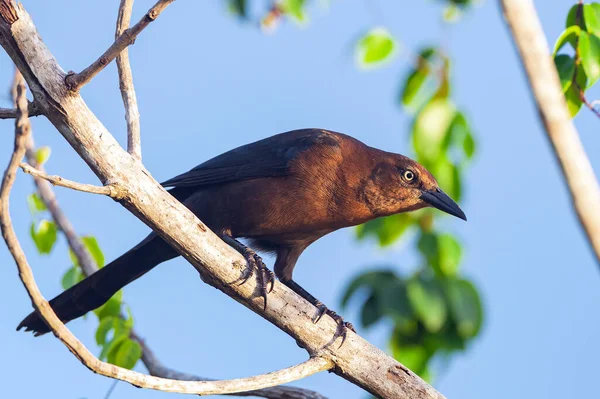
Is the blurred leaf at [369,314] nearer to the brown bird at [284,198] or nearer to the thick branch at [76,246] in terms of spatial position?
the brown bird at [284,198]

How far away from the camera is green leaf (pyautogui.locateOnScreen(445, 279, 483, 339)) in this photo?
4391 millimetres

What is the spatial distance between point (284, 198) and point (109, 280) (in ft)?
3.86

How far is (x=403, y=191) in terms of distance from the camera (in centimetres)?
482

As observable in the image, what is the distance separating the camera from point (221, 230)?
4.54 metres

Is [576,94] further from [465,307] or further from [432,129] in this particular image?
[465,307]

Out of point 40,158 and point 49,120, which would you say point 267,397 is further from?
point 40,158

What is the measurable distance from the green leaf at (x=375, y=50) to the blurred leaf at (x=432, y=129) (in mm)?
382

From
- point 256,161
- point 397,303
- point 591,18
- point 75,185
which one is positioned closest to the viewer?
point 75,185

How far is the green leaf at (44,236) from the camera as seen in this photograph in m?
5.01

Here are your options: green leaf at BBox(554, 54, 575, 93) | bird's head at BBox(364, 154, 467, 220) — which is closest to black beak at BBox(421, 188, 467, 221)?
bird's head at BBox(364, 154, 467, 220)

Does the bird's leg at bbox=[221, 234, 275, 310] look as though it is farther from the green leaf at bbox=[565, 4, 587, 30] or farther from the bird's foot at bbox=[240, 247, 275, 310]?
the green leaf at bbox=[565, 4, 587, 30]

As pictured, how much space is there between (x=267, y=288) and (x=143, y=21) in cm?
146

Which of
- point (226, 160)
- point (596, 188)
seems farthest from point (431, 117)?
point (596, 188)

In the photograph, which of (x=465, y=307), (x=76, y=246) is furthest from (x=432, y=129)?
(x=76, y=246)
